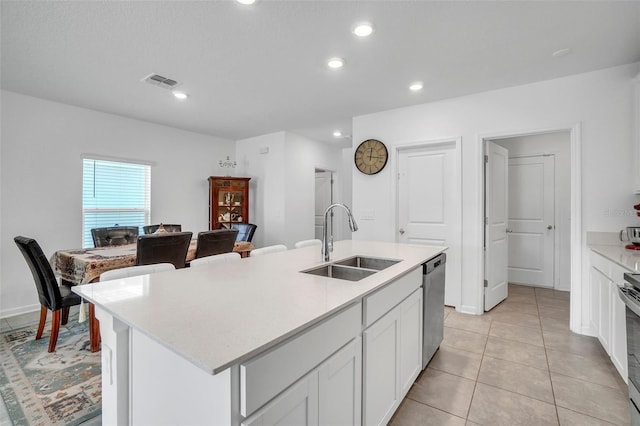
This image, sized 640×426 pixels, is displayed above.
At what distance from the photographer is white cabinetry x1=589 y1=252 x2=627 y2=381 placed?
1908 mm

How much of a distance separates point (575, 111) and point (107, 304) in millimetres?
3954

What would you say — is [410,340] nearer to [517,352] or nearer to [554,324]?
[517,352]

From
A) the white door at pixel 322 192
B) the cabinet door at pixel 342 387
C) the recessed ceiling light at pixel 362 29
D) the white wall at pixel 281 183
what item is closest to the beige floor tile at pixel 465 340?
the cabinet door at pixel 342 387

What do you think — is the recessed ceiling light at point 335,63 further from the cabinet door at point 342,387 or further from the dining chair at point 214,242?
the cabinet door at point 342,387

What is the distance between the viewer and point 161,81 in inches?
120

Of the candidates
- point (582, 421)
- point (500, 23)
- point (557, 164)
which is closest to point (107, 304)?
point (582, 421)

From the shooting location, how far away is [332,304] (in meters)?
1.12

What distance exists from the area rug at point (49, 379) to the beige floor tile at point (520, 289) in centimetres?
478

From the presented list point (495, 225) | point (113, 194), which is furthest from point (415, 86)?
point (113, 194)

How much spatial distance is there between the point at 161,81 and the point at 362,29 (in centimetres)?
212

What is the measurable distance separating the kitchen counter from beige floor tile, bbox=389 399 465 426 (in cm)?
135

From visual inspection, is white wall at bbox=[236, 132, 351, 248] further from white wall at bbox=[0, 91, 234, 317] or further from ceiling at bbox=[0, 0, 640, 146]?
ceiling at bbox=[0, 0, 640, 146]

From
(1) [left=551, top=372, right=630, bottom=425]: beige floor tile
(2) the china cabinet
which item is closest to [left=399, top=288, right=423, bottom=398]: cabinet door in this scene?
(1) [left=551, top=372, right=630, bottom=425]: beige floor tile

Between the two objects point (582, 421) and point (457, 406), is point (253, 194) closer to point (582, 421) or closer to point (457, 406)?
point (457, 406)
